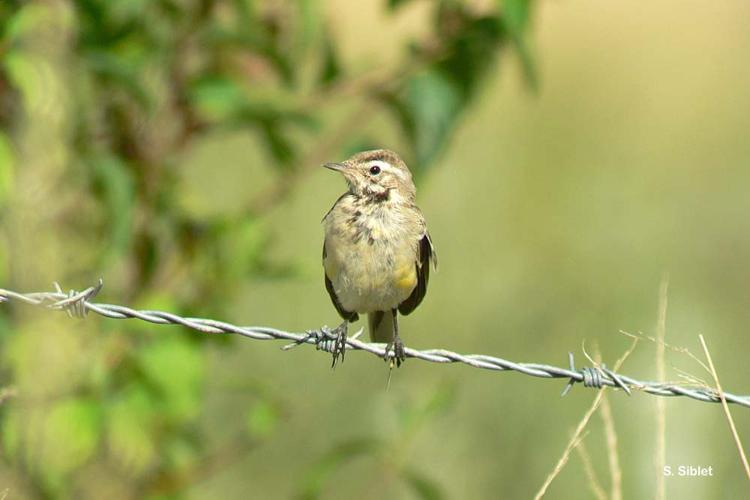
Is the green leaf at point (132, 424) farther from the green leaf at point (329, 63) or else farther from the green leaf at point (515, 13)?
the green leaf at point (515, 13)

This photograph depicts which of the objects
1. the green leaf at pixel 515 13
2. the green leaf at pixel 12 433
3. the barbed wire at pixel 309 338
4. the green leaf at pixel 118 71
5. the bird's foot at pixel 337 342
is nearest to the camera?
the barbed wire at pixel 309 338

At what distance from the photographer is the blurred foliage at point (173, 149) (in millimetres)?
4605

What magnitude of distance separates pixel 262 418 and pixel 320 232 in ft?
9.35

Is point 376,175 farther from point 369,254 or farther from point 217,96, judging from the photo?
point 217,96

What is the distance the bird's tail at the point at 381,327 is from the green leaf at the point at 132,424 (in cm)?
106

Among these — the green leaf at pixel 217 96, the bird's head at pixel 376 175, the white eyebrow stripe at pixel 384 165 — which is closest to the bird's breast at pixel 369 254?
the bird's head at pixel 376 175

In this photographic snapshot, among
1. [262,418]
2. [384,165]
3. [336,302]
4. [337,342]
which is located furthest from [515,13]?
[262,418]

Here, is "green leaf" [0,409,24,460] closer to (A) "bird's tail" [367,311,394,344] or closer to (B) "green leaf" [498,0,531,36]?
(A) "bird's tail" [367,311,394,344]

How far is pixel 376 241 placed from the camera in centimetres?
456

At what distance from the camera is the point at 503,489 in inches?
278

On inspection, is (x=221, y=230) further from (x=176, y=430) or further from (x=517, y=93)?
(x=517, y=93)

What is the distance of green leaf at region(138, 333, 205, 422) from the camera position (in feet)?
15.6

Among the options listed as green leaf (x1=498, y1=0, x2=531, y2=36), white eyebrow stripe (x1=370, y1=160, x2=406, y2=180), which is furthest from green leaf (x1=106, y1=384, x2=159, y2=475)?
green leaf (x1=498, y1=0, x2=531, y2=36)

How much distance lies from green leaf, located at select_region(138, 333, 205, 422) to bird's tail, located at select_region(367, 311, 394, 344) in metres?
Answer: 0.84
